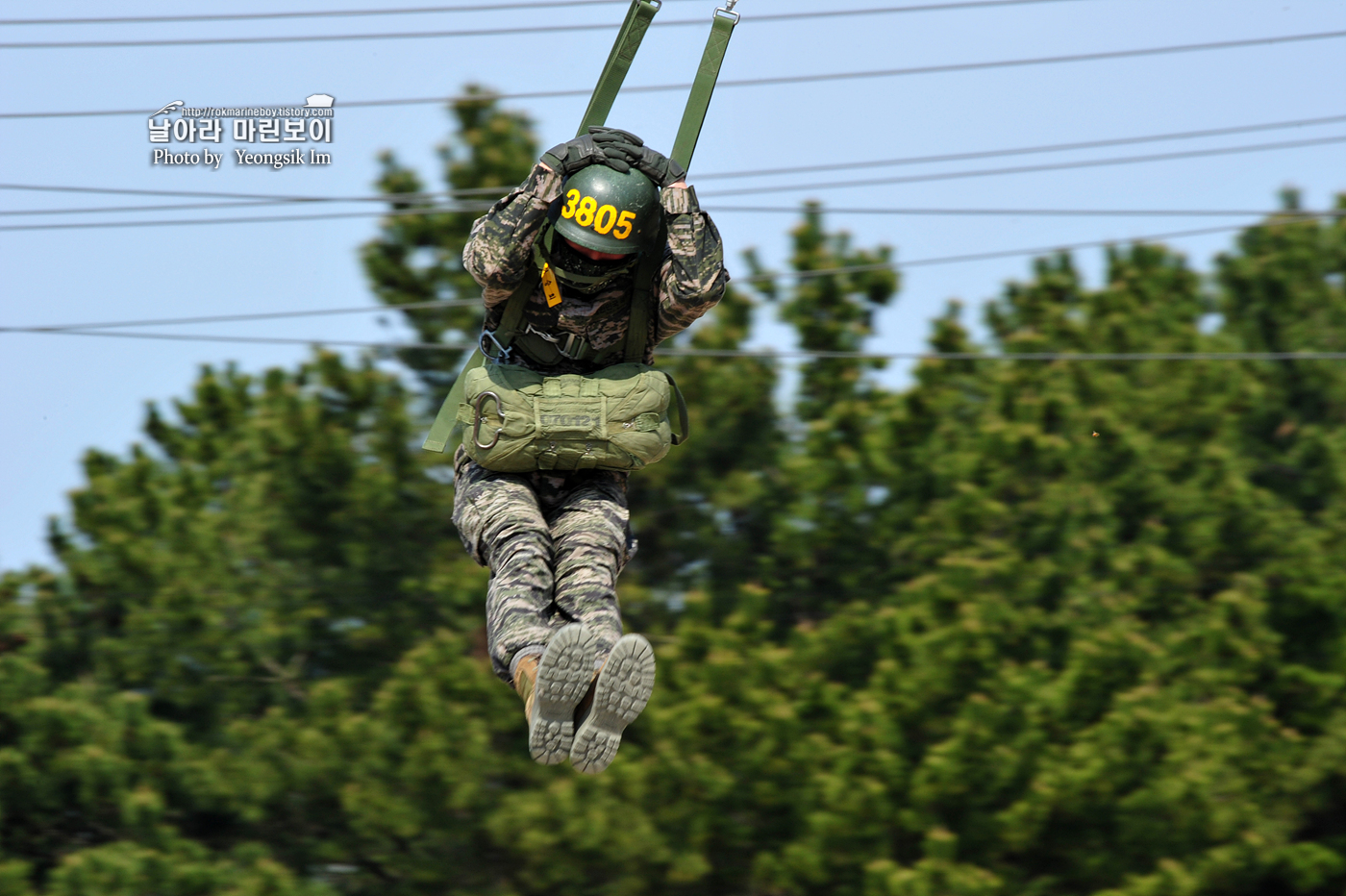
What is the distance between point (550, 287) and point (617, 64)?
34.3 inches

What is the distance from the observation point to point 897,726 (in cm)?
1316

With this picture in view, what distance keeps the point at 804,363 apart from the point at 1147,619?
146 inches

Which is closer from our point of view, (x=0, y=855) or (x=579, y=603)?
(x=579, y=603)

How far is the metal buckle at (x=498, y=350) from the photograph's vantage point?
5859 millimetres

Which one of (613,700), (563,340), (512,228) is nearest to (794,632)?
(563,340)

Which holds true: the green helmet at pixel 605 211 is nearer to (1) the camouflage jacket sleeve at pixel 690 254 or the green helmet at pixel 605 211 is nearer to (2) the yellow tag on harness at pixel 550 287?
(1) the camouflage jacket sleeve at pixel 690 254

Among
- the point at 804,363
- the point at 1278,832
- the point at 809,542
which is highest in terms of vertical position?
the point at 804,363

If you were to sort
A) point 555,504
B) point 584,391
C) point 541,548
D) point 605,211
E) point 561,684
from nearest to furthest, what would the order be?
point 561,684
point 605,211
point 541,548
point 584,391
point 555,504

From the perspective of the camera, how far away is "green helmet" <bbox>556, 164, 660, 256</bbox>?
17.9 feet

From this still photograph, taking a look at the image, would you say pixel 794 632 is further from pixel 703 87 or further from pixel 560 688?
pixel 560 688

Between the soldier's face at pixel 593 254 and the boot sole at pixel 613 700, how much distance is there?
4.32 feet

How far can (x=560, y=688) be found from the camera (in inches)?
193

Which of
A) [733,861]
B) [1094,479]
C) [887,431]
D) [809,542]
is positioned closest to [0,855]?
[733,861]

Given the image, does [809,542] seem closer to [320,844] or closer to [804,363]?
[804,363]
